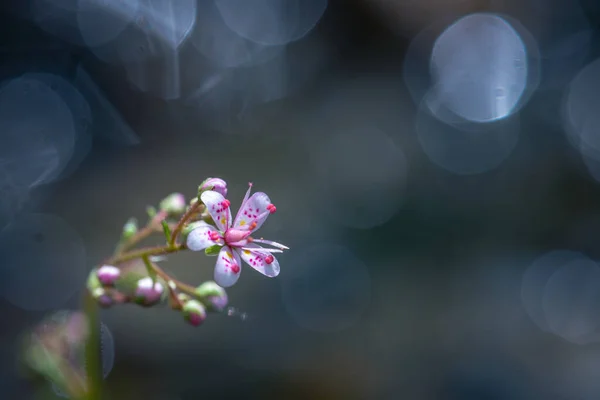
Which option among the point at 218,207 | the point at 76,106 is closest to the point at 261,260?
the point at 218,207

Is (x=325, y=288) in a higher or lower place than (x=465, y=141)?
lower

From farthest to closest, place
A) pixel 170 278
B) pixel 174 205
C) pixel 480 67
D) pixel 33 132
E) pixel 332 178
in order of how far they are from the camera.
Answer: pixel 480 67, pixel 332 178, pixel 33 132, pixel 174 205, pixel 170 278

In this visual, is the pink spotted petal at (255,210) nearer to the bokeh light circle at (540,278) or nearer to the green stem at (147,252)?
the green stem at (147,252)

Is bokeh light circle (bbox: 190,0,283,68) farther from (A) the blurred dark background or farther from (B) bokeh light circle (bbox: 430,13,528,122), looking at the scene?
(B) bokeh light circle (bbox: 430,13,528,122)

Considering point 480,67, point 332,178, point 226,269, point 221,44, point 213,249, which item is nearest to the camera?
point 226,269

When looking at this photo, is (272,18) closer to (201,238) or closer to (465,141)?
(465,141)

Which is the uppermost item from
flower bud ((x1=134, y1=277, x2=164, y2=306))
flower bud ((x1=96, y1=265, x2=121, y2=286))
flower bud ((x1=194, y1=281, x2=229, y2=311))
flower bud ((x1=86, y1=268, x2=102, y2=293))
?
flower bud ((x1=194, y1=281, x2=229, y2=311))

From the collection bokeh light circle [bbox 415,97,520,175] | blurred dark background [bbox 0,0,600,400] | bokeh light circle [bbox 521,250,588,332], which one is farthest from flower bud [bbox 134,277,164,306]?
bokeh light circle [bbox 415,97,520,175]
